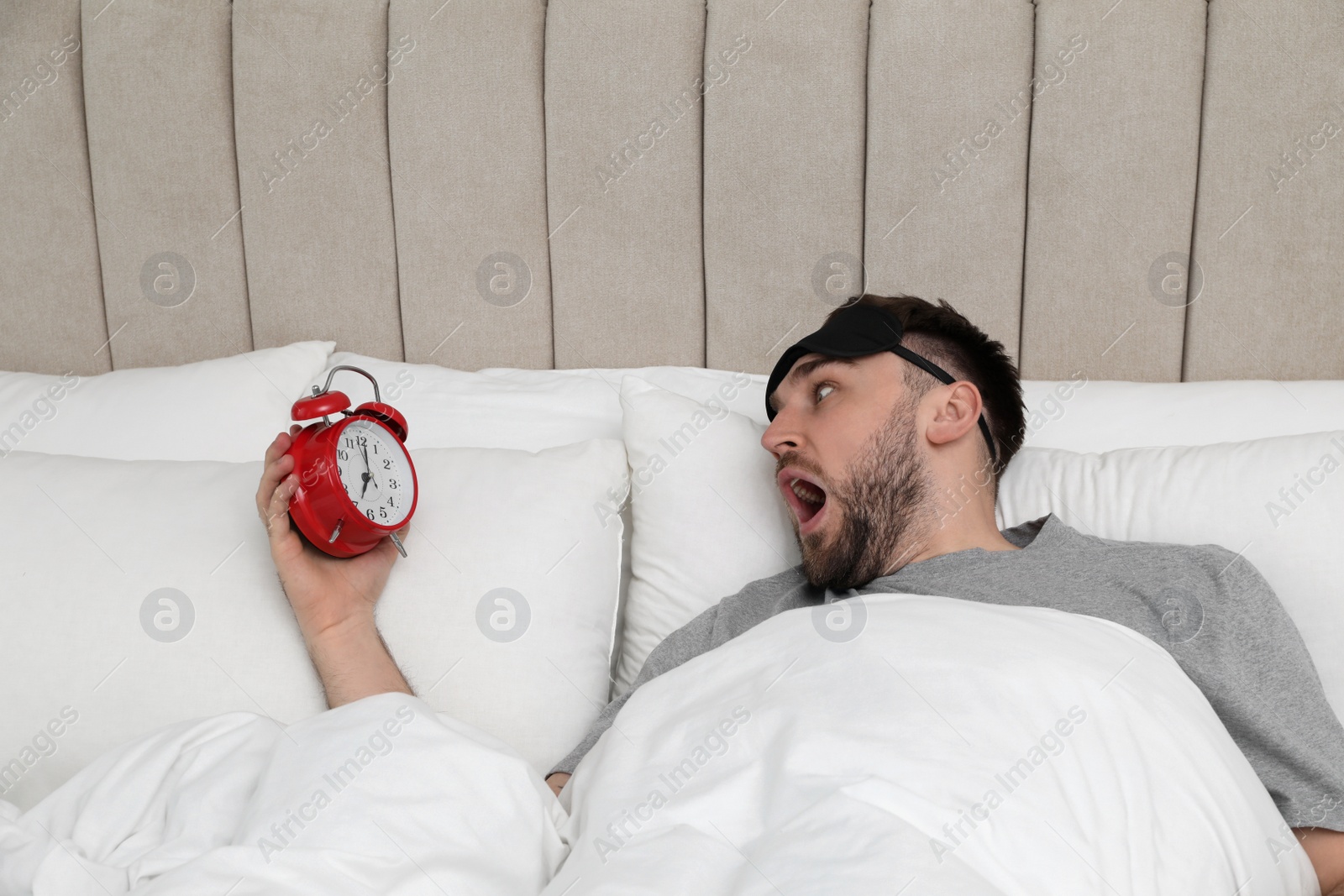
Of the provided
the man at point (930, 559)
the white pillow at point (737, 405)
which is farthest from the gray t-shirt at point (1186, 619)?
the white pillow at point (737, 405)

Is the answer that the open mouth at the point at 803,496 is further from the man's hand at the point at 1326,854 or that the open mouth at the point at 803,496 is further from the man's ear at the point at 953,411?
the man's hand at the point at 1326,854

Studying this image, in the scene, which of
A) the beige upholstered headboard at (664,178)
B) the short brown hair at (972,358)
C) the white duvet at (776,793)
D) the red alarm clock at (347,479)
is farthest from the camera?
the beige upholstered headboard at (664,178)

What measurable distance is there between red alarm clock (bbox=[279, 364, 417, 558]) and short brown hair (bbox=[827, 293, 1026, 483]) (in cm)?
64

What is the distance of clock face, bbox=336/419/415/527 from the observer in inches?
41.3

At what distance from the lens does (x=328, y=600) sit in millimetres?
1054

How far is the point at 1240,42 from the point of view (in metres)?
1.38

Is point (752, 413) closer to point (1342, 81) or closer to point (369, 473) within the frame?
point (369, 473)

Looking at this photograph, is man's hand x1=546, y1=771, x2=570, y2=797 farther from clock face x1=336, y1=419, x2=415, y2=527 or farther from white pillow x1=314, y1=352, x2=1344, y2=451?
white pillow x1=314, y1=352, x2=1344, y2=451


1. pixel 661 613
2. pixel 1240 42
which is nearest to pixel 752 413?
pixel 661 613

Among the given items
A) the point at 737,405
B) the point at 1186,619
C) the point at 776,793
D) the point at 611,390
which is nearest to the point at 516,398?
the point at 611,390

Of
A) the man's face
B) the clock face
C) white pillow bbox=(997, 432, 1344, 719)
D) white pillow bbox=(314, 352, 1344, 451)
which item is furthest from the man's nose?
the clock face

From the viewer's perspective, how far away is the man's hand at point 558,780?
3.43 ft

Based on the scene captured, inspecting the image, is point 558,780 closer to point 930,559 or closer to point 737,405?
point 930,559

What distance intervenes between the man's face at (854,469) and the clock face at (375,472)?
0.48 metres
